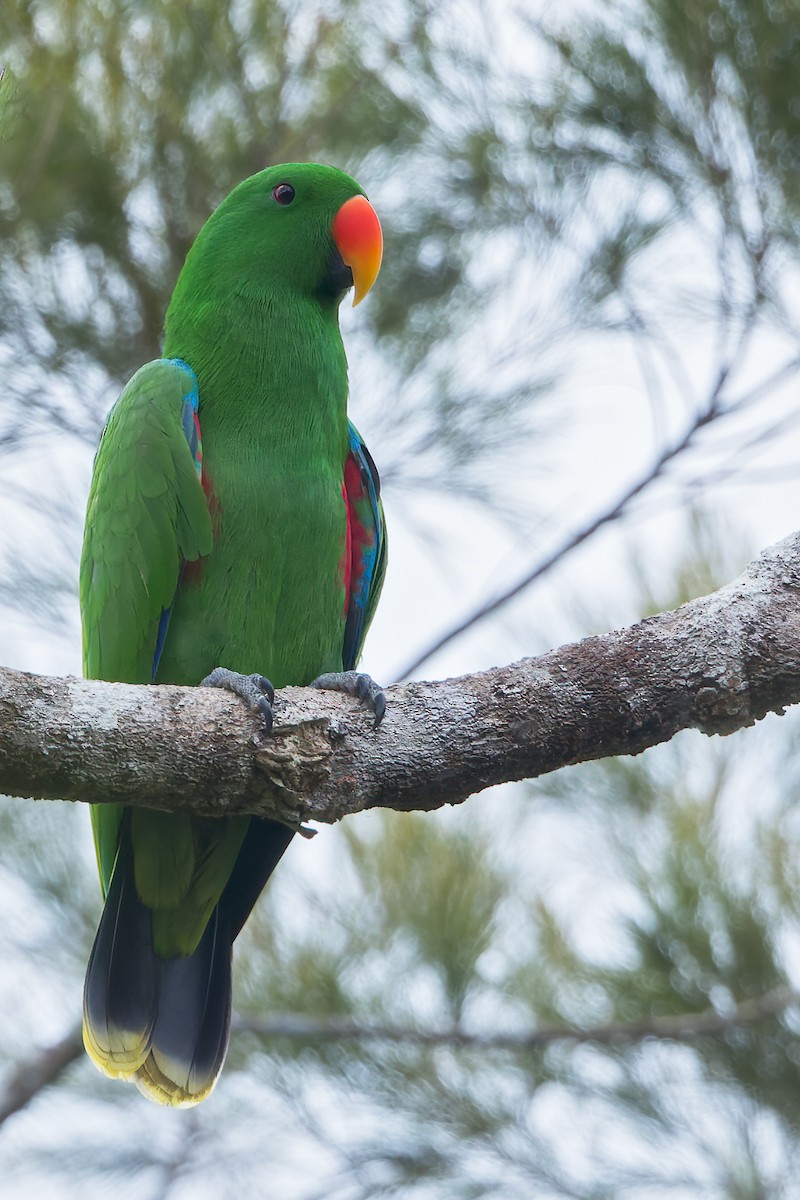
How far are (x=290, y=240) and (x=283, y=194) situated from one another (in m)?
0.10

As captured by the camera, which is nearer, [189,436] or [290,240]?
[189,436]

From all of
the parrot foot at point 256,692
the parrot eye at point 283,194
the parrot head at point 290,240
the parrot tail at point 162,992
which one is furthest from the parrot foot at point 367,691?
the parrot eye at point 283,194

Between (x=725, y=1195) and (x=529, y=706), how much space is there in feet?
5.57

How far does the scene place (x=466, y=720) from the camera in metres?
1.85

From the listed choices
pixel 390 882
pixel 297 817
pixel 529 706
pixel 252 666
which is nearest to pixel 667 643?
pixel 529 706

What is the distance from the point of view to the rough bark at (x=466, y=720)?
1.74 meters

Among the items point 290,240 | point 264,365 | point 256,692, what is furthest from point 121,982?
point 290,240

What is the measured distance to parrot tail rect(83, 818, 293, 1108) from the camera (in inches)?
93.6

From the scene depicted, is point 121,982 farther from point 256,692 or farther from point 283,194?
point 283,194

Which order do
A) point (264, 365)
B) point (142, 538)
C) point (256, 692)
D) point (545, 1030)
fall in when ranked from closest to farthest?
point (256, 692)
point (142, 538)
point (264, 365)
point (545, 1030)

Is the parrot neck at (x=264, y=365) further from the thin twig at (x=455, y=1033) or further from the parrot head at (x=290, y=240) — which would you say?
the thin twig at (x=455, y=1033)

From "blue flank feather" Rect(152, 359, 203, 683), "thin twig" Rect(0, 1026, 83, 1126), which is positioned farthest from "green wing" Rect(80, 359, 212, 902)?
"thin twig" Rect(0, 1026, 83, 1126)

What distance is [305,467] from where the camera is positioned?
2449 millimetres

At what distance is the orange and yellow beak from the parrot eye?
0.09 meters
